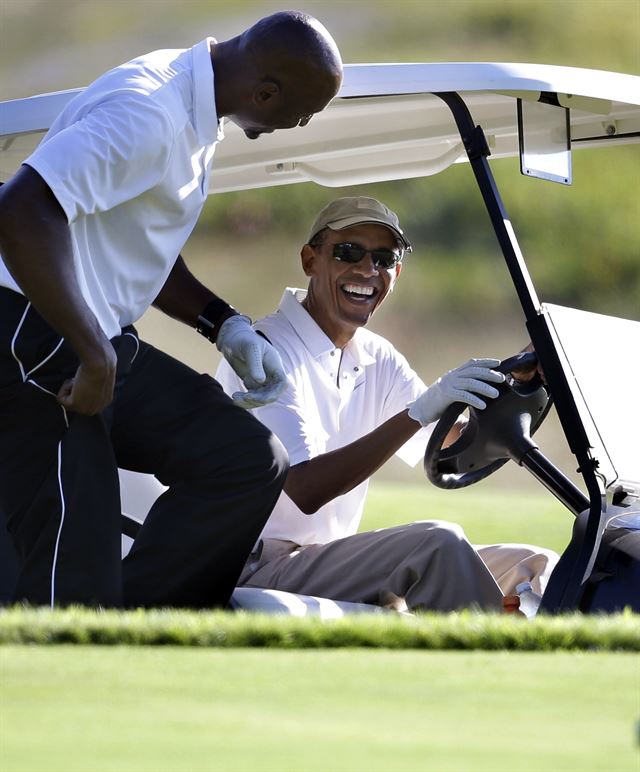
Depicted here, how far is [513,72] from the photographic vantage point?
10.7 feet

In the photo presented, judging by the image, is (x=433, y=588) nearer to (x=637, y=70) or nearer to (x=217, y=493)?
(x=217, y=493)

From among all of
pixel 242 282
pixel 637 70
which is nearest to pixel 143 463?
pixel 242 282

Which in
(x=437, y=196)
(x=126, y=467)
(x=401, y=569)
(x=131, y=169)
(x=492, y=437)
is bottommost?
(x=401, y=569)

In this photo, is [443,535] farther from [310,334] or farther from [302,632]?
[302,632]

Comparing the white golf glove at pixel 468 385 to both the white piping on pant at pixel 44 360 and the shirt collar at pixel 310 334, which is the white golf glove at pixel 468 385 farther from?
the white piping on pant at pixel 44 360

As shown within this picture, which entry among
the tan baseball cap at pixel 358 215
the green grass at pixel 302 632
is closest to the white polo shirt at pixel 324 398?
the tan baseball cap at pixel 358 215

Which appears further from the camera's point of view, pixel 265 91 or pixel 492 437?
pixel 492 437

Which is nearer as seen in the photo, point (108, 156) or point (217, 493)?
point (108, 156)

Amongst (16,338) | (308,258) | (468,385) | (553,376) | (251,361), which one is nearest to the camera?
(16,338)

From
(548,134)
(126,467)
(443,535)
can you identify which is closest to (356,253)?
(548,134)

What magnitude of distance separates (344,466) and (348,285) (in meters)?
0.66

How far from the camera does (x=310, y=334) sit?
4.11m

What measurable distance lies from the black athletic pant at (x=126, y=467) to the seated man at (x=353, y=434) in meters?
0.42

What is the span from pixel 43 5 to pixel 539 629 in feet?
121
